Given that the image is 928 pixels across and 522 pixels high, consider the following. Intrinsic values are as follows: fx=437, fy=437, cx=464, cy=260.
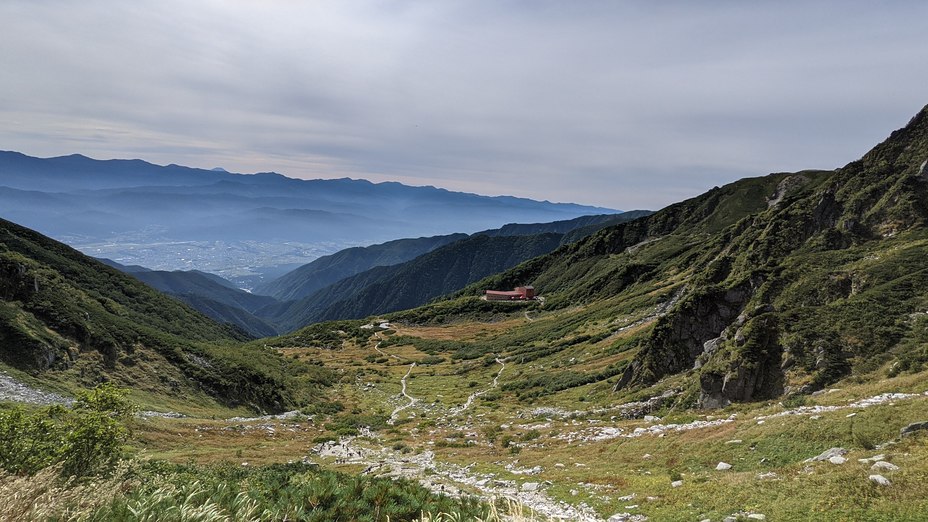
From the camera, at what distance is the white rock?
11.5 metres

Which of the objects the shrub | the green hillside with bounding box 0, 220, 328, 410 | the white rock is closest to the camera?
the shrub

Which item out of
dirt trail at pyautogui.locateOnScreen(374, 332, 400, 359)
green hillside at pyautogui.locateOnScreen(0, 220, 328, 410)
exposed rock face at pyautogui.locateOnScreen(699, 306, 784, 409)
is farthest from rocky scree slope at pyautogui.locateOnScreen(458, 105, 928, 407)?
dirt trail at pyautogui.locateOnScreen(374, 332, 400, 359)

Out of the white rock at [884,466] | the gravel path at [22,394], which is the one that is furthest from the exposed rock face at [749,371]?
the gravel path at [22,394]

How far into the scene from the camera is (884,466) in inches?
461

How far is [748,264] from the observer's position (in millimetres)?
54250

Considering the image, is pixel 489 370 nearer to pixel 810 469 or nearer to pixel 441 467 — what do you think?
pixel 441 467

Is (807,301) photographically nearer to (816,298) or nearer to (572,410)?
(816,298)

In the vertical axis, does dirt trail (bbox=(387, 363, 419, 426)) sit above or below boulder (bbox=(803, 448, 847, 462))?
below

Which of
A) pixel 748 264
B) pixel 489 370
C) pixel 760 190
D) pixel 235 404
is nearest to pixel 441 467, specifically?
pixel 235 404

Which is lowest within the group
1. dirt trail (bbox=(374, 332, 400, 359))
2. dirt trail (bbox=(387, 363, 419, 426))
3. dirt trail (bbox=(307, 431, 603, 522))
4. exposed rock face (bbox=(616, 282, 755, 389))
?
dirt trail (bbox=(374, 332, 400, 359))

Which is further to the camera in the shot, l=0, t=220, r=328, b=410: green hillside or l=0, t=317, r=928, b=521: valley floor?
Result: l=0, t=220, r=328, b=410: green hillside

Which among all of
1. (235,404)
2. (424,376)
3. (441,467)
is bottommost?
(424,376)

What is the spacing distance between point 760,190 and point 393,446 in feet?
535

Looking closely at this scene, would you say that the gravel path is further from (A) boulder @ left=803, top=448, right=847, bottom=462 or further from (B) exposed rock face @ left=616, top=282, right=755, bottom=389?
(B) exposed rock face @ left=616, top=282, right=755, bottom=389
